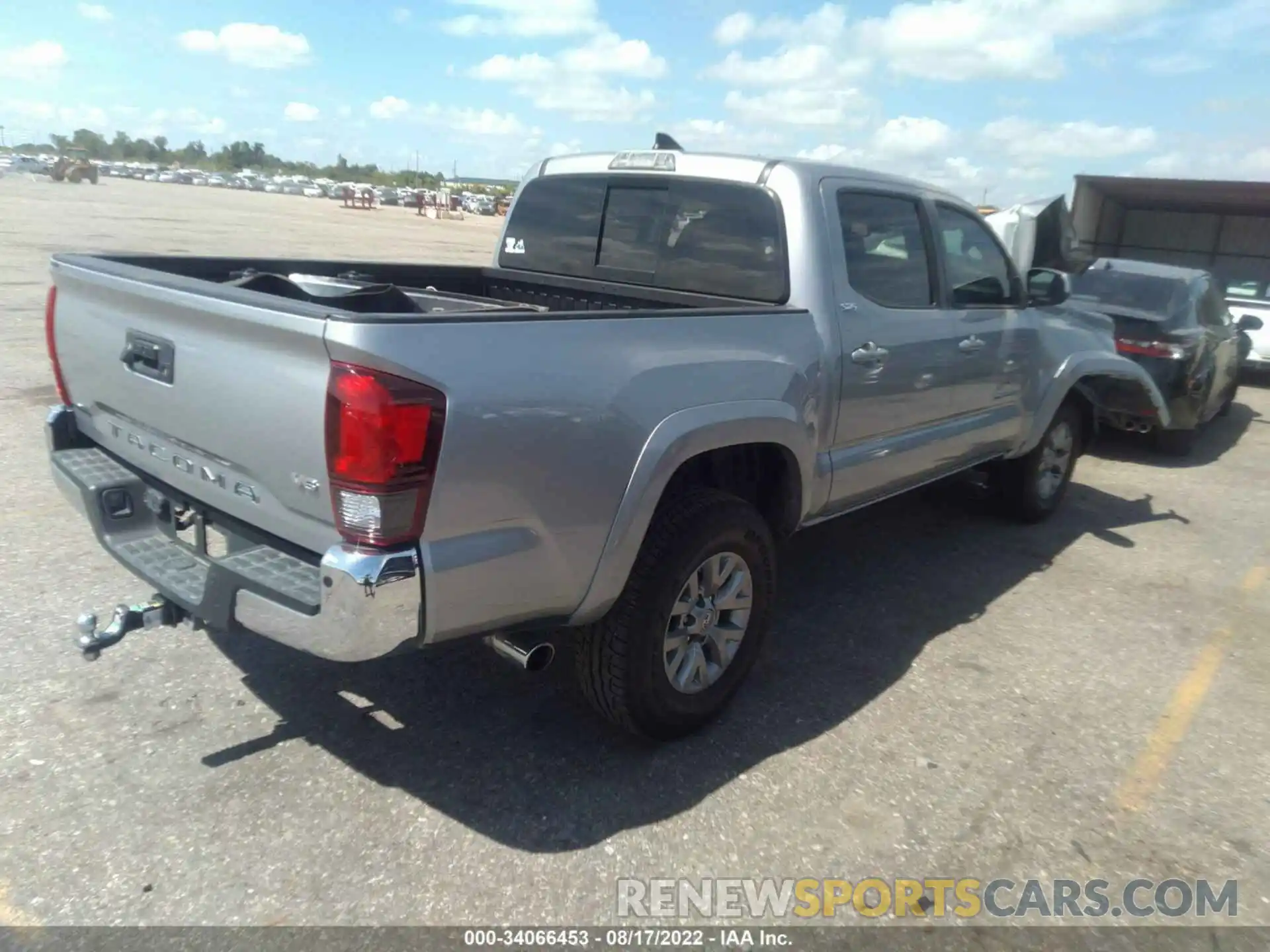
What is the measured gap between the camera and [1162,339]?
8.01m

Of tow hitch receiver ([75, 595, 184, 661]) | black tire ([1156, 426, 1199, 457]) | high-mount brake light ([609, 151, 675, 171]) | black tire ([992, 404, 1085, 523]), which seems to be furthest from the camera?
black tire ([1156, 426, 1199, 457])

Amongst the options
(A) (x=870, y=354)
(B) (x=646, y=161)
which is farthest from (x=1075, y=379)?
(B) (x=646, y=161)

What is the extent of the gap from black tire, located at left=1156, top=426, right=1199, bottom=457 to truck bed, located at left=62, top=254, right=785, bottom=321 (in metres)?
6.49

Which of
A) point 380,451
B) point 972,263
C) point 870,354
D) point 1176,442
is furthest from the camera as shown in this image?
point 1176,442

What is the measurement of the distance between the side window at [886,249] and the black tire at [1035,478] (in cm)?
186

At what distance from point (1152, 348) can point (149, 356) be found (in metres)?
7.82

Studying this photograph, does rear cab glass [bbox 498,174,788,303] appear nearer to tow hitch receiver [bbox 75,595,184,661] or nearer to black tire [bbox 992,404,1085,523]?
tow hitch receiver [bbox 75,595,184,661]

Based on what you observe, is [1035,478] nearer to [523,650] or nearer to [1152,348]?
[1152,348]

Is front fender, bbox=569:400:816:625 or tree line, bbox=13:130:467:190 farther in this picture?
tree line, bbox=13:130:467:190

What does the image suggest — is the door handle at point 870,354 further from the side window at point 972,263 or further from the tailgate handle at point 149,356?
the tailgate handle at point 149,356

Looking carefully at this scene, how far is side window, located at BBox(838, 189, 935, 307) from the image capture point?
155 inches

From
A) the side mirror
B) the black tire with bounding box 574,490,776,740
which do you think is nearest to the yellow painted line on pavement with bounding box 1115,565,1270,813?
the black tire with bounding box 574,490,776,740

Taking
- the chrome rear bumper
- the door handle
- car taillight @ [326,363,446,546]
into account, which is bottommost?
the chrome rear bumper

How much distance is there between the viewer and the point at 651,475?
2.87m
